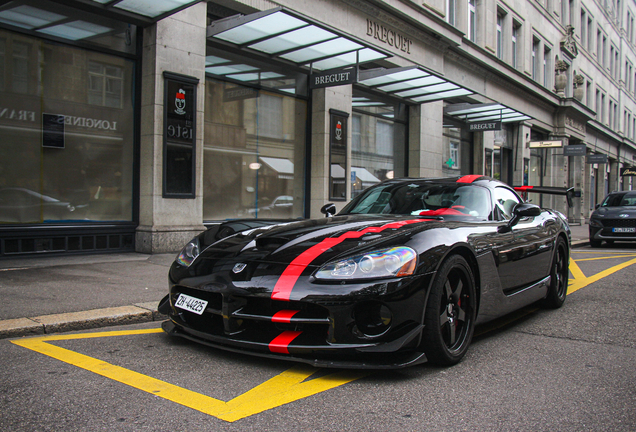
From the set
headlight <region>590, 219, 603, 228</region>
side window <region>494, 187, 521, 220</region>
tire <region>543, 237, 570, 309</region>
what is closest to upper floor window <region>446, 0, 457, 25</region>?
headlight <region>590, 219, 603, 228</region>

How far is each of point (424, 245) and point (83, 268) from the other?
5630 mm

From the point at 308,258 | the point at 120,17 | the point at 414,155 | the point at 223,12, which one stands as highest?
the point at 223,12

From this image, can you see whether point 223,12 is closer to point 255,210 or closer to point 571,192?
point 255,210

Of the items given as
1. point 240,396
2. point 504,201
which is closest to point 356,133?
point 504,201

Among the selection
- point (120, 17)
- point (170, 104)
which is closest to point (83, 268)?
point (170, 104)

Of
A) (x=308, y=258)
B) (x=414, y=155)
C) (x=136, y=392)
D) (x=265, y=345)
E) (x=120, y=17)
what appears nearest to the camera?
(x=136, y=392)

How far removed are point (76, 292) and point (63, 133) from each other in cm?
431

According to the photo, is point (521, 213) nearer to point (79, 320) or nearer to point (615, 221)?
point (79, 320)

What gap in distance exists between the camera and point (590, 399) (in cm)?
293

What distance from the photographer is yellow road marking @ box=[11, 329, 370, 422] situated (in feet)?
8.66

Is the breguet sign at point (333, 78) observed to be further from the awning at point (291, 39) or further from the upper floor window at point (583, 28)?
the upper floor window at point (583, 28)

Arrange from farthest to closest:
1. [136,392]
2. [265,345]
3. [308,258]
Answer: [308,258]
[265,345]
[136,392]

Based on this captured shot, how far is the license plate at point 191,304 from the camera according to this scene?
134 inches

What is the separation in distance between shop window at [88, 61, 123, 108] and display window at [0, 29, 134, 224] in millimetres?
16
